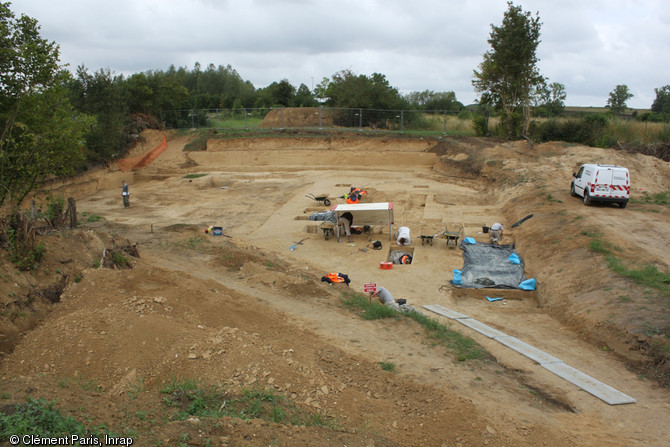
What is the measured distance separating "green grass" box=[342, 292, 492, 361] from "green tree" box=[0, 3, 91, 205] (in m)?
10.1

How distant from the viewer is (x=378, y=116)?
45.2m

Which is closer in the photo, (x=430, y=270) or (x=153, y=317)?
(x=153, y=317)

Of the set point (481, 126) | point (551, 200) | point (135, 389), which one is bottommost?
point (135, 389)

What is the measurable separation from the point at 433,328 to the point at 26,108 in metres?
13.9

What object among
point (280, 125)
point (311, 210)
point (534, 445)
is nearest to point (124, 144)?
point (280, 125)

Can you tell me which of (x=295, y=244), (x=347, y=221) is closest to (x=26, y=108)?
(x=295, y=244)

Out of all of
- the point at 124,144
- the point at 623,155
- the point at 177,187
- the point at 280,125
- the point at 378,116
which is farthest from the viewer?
the point at 280,125

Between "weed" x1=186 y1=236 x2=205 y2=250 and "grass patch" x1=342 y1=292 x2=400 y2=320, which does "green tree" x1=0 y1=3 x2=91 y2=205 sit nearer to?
"weed" x1=186 y1=236 x2=205 y2=250

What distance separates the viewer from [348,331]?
9820 millimetres

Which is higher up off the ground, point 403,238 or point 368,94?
point 368,94

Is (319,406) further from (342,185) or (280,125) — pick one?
(280,125)

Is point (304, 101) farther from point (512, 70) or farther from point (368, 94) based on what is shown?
point (512, 70)

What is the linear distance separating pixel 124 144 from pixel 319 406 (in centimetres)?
3798

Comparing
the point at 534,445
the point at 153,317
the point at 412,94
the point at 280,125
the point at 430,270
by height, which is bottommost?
the point at 430,270
